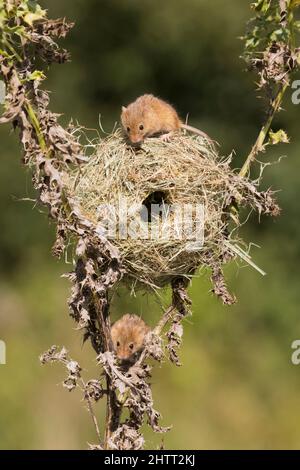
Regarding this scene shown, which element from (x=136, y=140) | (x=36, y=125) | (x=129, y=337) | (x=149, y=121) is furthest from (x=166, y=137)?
(x=36, y=125)

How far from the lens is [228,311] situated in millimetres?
9164

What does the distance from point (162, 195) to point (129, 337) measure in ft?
2.66

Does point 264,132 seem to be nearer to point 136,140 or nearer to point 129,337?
point 136,140

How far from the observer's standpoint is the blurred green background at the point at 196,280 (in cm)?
812

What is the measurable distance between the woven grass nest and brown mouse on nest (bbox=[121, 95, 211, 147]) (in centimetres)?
12

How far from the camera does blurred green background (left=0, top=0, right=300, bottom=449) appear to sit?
8125 mm

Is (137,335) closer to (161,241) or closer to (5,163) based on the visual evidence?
(161,241)

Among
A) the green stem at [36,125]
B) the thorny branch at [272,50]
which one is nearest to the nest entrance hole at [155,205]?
the thorny branch at [272,50]

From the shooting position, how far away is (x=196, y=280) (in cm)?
719

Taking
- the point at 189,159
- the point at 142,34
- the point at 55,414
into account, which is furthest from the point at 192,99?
the point at 189,159

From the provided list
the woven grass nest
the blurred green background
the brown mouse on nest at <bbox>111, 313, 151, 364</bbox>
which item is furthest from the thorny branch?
the blurred green background

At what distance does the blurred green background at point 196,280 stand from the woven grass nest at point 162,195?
9.62ft

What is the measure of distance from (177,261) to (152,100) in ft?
4.59

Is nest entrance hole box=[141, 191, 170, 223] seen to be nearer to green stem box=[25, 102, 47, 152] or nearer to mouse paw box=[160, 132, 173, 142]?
mouse paw box=[160, 132, 173, 142]
